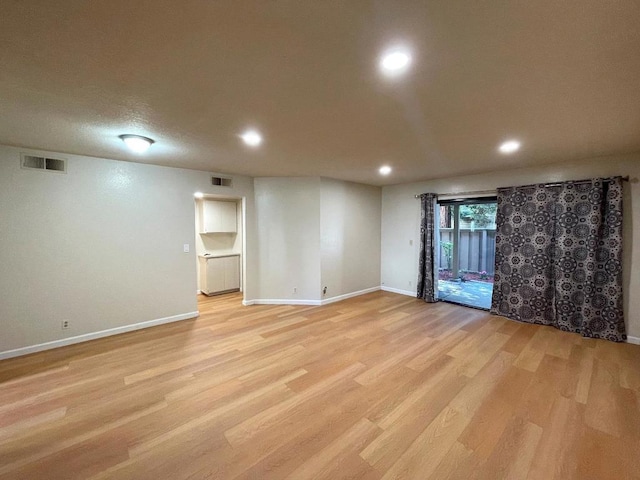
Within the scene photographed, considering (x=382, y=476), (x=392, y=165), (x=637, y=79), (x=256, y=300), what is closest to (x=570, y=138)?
(x=637, y=79)

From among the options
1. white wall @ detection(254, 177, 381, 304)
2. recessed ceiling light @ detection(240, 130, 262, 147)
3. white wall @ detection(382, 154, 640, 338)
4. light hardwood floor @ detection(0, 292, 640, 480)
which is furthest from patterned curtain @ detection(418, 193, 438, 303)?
recessed ceiling light @ detection(240, 130, 262, 147)

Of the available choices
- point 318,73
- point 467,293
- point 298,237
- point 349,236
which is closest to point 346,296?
point 349,236

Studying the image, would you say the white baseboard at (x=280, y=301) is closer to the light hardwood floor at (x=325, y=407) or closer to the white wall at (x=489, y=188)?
the light hardwood floor at (x=325, y=407)

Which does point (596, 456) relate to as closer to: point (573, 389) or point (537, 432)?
point (537, 432)

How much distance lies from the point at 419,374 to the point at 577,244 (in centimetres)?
312

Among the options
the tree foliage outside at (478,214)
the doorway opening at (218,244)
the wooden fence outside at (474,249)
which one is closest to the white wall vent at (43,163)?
the doorway opening at (218,244)

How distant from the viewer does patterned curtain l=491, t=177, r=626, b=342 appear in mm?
3467

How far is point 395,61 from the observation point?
1.52 m

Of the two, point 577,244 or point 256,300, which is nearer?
point 577,244

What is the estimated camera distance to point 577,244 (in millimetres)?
3703

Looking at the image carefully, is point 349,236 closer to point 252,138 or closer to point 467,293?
point 467,293

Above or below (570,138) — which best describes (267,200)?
below

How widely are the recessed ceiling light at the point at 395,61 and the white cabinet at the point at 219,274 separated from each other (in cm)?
527

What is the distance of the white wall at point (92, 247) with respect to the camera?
121 inches
